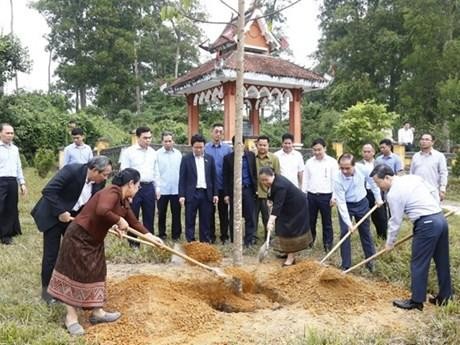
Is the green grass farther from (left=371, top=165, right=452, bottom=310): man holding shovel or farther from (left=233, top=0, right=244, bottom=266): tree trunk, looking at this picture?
(left=233, top=0, right=244, bottom=266): tree trunk

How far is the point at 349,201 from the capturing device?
5602 mm

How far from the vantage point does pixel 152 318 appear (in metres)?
3.80

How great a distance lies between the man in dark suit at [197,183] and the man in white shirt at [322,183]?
1256 mm

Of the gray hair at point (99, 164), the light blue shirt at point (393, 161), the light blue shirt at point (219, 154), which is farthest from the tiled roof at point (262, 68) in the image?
the gray hair at point (99, 164)

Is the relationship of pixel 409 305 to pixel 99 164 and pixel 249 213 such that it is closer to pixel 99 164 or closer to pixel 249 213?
pixel 249 213

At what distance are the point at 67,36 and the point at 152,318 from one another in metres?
29.7

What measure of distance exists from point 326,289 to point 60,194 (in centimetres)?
254

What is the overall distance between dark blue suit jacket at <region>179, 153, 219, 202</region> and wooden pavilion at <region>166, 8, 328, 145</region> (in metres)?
7.11

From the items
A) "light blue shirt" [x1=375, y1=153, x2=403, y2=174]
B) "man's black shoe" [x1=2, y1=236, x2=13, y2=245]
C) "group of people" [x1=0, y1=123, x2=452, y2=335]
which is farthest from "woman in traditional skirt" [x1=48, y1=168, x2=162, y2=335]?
"light blue shirt" [x1=375, y1=153, x2=403, y2=174]

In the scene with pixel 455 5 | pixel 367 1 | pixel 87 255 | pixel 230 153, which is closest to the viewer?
pixel 87 255

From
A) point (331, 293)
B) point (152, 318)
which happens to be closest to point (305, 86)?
point (331, 293)

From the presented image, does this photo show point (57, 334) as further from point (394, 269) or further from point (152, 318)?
point (394, 269)

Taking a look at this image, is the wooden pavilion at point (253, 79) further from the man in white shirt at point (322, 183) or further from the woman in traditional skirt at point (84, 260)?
the woman in traditional skirt at point (84, 260)

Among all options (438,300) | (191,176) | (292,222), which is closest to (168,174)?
(191,176)
